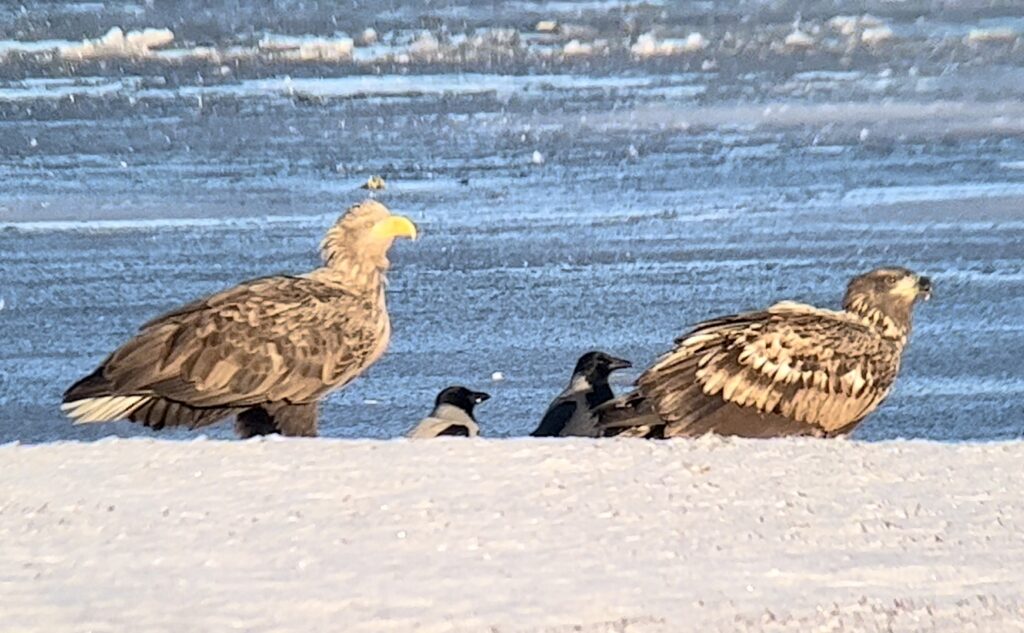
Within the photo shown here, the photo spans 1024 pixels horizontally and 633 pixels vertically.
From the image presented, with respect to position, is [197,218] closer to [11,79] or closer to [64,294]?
[64,294]

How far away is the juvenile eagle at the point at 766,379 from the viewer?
7492 millimetres

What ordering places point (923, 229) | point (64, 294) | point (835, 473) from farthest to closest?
point (923, 229)
point (64, 294)
point (835, 473)

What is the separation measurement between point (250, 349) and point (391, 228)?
43.1 inches

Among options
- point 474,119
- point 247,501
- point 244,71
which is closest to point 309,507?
point 247,501

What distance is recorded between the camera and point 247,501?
215 inches

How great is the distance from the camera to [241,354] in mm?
8000

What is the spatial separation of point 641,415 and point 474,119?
8349 millimetres

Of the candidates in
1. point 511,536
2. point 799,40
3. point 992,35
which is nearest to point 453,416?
point 511,536

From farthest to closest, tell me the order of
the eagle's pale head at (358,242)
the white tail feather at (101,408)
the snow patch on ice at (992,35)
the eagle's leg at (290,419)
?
the snow patch on ice at (992,35) → the eagle's pale head at (358,242) → the eagle's leg at (290,419) → the white tail feather at (101,408)

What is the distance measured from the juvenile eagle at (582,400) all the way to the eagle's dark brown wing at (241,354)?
78 cm

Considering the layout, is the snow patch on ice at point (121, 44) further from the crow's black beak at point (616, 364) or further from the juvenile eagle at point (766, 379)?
the juvenile eagle at point (766, 379)

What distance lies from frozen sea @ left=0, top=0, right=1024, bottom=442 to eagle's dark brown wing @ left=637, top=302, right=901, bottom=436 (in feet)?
3.07

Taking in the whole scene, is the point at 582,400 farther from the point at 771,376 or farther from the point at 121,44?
the point at 121,44

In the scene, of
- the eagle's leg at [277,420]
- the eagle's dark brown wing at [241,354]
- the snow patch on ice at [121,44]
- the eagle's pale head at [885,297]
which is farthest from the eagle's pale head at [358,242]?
the snow patch on ice at [121,44]
